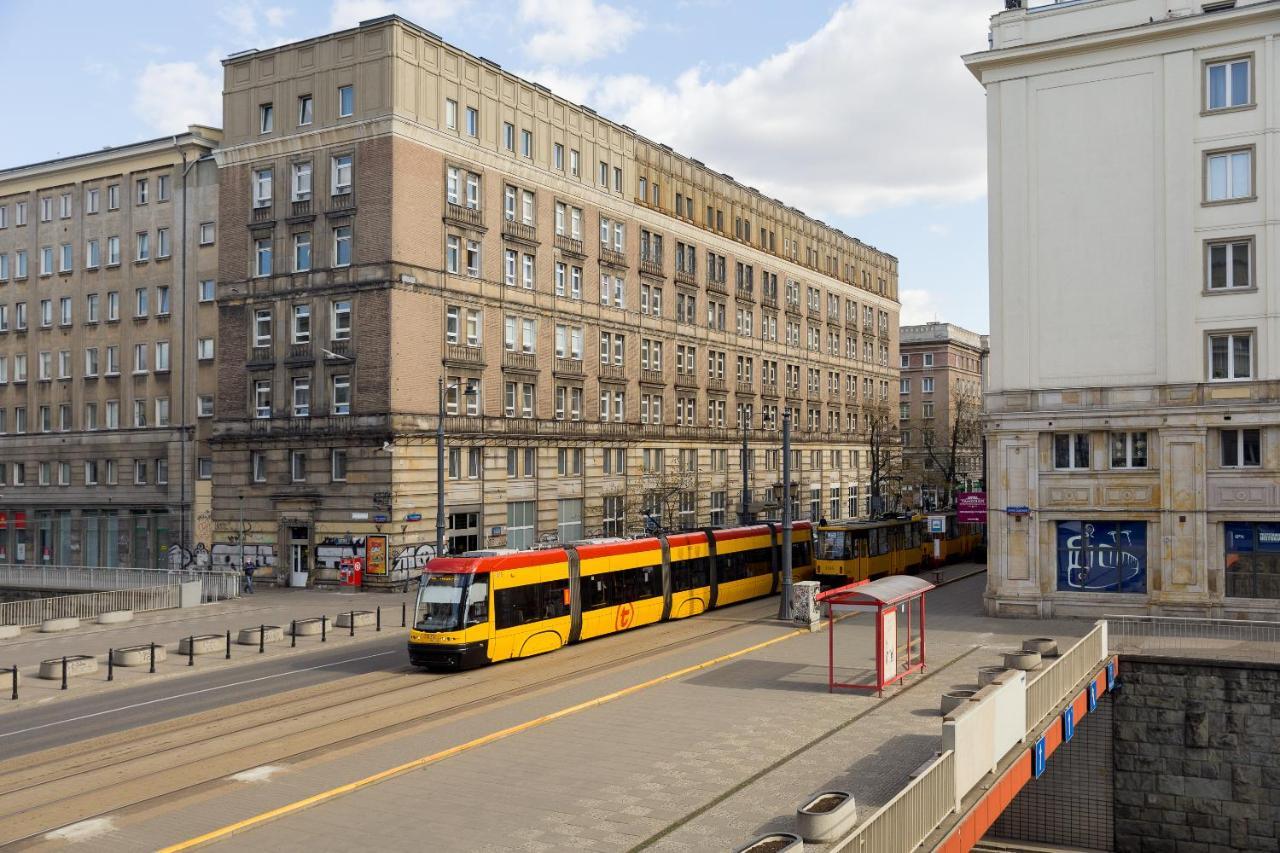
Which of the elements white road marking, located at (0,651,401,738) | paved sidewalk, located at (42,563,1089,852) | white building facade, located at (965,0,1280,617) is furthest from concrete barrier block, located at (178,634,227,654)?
white building facade, located at (965,0,1280,617)

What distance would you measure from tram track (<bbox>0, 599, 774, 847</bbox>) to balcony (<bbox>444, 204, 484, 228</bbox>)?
28.8 m

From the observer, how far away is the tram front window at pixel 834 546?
4609 cm

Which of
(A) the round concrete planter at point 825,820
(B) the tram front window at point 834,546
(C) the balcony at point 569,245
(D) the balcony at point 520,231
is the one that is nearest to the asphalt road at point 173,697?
(A) the round concrete planter at point 825,820

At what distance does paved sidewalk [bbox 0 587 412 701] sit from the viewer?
28.0m

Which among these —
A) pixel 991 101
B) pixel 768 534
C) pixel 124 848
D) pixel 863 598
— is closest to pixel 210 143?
pixel 768 534

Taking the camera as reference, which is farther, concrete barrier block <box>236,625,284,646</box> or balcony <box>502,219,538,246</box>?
balcony <box>502,219,538,246</box>

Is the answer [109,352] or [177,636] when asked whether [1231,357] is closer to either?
[177,636]

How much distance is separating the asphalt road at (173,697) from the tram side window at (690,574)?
922 cm

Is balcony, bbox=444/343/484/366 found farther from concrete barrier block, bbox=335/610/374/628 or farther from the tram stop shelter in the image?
the tram stop shelter

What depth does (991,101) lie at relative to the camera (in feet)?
131

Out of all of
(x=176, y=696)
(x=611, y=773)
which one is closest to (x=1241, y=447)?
(x=611, y=773)

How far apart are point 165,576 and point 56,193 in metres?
29.4

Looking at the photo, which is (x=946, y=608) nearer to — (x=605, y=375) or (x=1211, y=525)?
(x=1211, y=525)

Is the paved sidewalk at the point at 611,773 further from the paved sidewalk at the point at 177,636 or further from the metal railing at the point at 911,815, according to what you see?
the paved sidewalk at the point at 177,636
